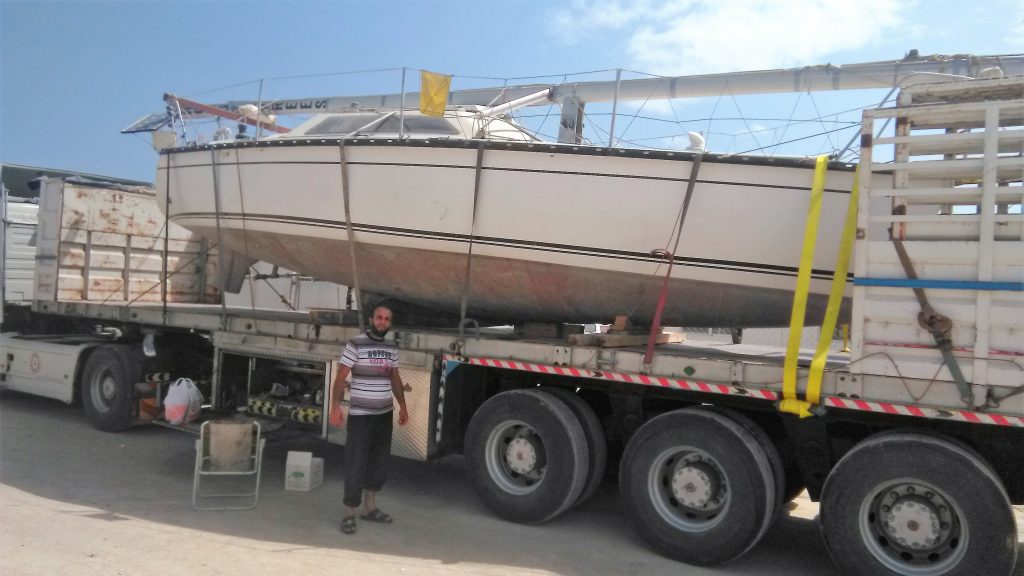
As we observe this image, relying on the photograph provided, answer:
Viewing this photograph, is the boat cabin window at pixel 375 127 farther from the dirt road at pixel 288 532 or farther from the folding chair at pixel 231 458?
the dirt road at pixel 288 532

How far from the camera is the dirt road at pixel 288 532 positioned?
4074 millimetres

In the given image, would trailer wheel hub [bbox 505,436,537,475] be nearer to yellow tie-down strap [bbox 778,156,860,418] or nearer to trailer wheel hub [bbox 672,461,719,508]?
trailer wheel hub [bbox 672,461,719,508]

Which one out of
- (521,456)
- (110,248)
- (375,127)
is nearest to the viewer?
(521,456)

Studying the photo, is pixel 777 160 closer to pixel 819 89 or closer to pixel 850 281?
pixel 850 281

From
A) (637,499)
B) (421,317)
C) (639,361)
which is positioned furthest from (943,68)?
(421,317)

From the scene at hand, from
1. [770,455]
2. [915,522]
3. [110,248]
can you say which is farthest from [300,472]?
[110,248]

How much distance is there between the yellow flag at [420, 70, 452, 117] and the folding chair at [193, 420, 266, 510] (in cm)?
272

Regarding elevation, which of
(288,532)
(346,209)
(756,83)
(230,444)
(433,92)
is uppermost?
(756,83)

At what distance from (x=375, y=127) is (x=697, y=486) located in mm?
3784

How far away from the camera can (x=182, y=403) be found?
257 inches

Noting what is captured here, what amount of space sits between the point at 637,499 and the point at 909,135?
102 inches

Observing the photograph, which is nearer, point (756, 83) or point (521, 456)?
point (521, 456)

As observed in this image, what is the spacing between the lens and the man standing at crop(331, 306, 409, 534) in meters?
4.82

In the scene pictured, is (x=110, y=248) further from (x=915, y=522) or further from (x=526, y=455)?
(x=915, y=522)
